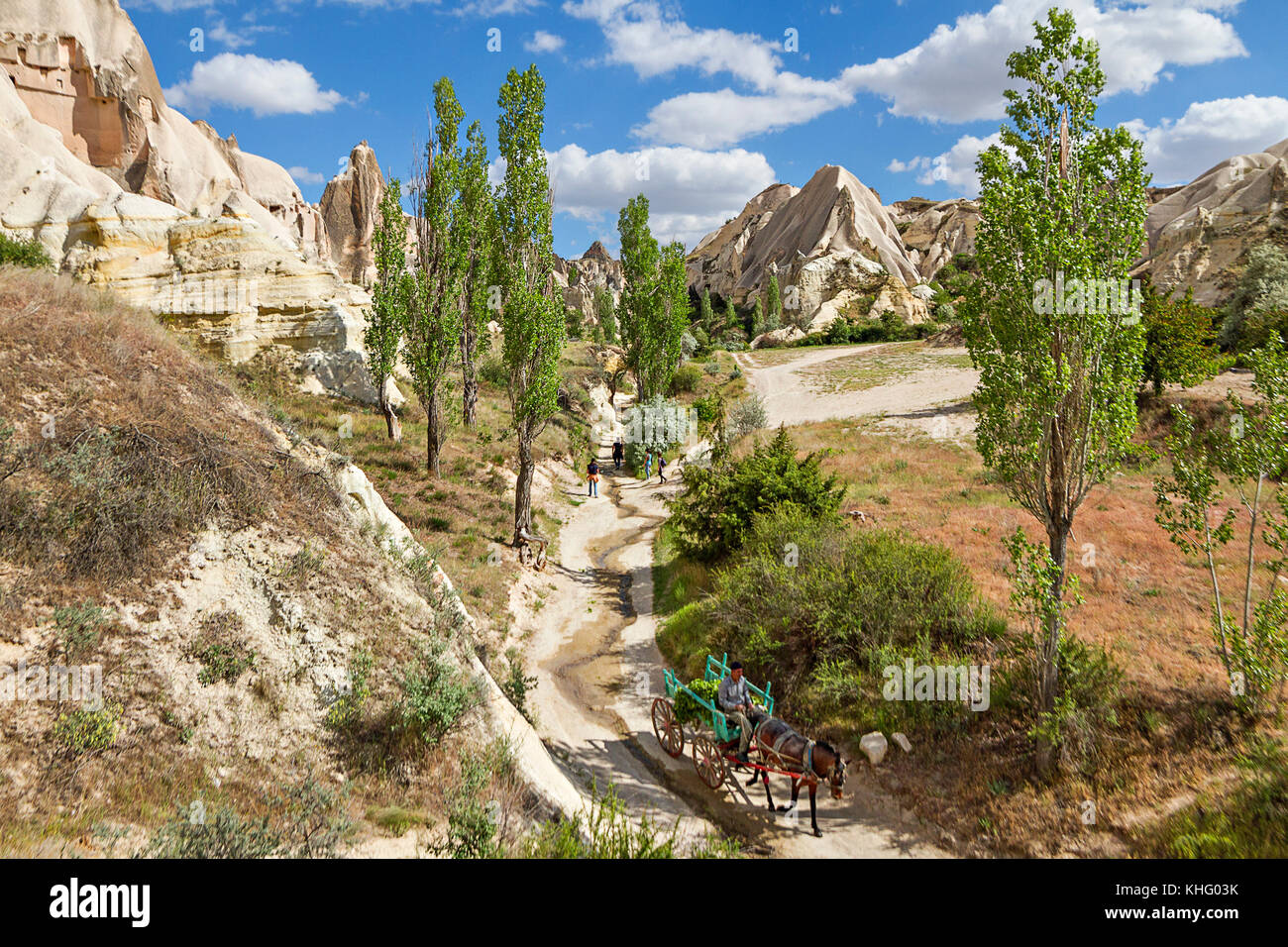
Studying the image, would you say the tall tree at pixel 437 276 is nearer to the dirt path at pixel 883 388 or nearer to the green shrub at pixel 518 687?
the green shrub at pixel 518 687

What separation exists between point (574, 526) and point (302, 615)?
595 inches

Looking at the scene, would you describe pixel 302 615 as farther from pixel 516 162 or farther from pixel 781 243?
pixel 781 243

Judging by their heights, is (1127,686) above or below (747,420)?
below

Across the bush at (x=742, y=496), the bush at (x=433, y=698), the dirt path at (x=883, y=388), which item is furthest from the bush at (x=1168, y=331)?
the bush at (x=433, y=698)

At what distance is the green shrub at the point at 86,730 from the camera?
556 centimetres

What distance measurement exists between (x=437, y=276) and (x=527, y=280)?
3959mm

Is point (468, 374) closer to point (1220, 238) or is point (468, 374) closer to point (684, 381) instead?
point (684, 381)

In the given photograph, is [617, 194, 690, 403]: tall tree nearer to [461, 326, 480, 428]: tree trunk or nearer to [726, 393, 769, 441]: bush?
[726, 393, 769, 441]: bush

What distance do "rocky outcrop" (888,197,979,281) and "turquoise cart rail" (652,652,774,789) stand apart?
322 feet

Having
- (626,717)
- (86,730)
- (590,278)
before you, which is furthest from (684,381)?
(590,278)

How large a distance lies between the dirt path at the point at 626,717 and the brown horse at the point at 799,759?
0.46 meters

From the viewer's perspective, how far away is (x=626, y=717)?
441 inches

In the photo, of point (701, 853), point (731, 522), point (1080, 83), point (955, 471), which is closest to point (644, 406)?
point (955, 471)

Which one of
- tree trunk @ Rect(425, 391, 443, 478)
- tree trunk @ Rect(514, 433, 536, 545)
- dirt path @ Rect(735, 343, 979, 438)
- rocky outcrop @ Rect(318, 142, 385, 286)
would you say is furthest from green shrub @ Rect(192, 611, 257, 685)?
rocky outcrop @ Rect(318, 142, 385, 286)
